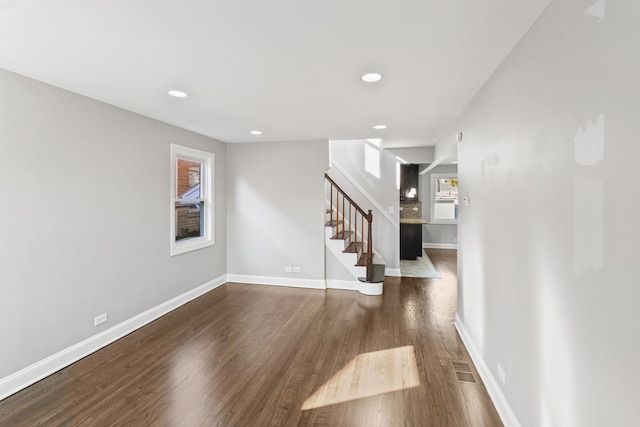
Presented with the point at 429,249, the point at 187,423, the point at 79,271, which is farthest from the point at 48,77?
the point at 429,249

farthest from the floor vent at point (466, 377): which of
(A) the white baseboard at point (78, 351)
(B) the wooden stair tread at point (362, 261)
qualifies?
(A) the white baseboard at point (78, 351)

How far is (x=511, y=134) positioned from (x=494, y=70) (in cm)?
64

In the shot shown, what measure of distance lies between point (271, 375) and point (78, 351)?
192 cm

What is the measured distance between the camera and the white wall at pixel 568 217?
3.28 ft

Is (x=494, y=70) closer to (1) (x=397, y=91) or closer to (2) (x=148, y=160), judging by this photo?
(1) (x=397, y=91)

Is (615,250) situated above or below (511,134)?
below

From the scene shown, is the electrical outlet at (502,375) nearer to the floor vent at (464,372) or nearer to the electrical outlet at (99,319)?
the floor vent at (464,372)

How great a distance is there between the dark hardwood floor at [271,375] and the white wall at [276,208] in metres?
1.22

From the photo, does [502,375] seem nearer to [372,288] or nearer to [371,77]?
[371,77]

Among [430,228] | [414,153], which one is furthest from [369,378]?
A: [430,228]

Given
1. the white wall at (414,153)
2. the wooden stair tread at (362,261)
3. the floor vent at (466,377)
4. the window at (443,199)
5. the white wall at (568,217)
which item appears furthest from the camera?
the window at (443,199)

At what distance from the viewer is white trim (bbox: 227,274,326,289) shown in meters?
5.09

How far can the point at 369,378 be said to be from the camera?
256 cm

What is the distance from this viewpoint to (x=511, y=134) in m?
1.97
